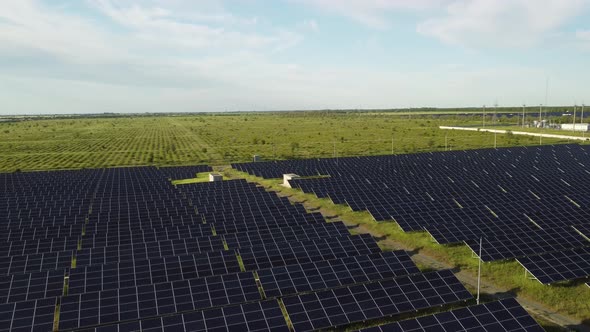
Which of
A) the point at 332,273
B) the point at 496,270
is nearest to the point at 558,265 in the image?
the point at 496,270

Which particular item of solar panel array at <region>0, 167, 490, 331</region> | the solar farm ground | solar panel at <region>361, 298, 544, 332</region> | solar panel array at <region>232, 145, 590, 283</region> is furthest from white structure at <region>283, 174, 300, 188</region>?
solar panel at <region>361, 298, 544, 332</region>

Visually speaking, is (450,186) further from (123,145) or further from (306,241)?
(123,145)

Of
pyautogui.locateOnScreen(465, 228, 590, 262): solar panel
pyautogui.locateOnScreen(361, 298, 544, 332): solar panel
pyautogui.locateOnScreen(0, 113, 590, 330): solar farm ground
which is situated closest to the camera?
pyautogui.locateOnScreen(361, 298, 544, 332): solar panel

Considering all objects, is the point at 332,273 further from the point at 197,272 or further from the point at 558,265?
the point at 558,265

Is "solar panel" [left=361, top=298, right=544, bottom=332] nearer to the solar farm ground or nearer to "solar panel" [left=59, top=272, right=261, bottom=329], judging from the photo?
the solar farm ground

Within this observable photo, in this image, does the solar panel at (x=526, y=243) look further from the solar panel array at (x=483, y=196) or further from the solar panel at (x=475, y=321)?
the solar panel at (x=475, y=321)

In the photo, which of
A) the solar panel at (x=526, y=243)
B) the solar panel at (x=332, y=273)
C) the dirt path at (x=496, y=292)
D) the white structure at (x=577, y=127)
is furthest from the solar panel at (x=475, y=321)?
the white structure at (x=577, y=127)
